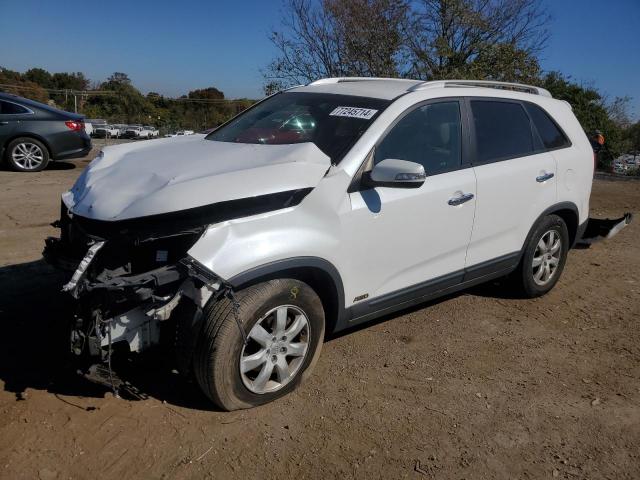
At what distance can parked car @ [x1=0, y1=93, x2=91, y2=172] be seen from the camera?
10.4 metres

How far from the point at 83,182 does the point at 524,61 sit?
35.5ft

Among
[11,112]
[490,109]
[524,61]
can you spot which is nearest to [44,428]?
[490,109]

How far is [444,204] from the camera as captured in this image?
3.77 meters

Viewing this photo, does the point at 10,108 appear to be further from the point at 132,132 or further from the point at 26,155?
the point at 132,132

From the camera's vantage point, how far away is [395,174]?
128 inches

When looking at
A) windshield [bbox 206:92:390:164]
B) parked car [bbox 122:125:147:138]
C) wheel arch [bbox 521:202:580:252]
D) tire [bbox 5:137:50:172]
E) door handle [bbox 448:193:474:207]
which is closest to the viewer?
windshield [bbox 206:92:390:164]

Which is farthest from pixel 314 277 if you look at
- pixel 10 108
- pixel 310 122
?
pixel 10 108

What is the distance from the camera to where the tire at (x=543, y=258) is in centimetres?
469

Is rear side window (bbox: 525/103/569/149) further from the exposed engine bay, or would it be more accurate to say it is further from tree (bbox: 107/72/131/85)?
tree (bbox: 107/72/131/85)

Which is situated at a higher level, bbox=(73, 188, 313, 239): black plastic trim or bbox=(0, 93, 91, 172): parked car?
bbox=(0, 93, 91, 172): parked car

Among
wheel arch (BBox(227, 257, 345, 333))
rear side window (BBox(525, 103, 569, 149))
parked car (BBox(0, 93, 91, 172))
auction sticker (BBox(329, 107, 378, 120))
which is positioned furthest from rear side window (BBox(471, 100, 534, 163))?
parked car (BBox(0, 93, 91, 172))

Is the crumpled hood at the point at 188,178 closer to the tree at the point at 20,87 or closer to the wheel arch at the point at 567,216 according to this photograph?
the wheel arch at the point at 567,216

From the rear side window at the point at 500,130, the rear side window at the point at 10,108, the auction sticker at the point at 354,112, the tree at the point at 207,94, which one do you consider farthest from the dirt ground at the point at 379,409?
the tree at the point at 207,94

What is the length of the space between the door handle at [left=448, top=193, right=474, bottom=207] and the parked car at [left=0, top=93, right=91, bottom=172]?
9185 mm
